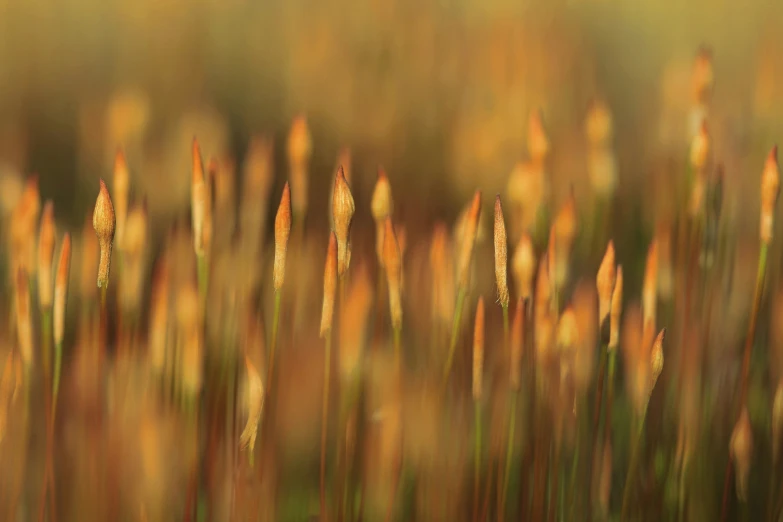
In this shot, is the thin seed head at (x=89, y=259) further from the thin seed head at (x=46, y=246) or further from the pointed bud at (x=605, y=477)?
the pointed bud at (x=605, y=477)

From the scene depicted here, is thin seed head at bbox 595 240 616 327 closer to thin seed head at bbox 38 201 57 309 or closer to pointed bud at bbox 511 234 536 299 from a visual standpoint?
pointed bud at bbox 511 234 536 299

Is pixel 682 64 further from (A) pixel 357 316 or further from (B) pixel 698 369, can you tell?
(A) pixel 357 316

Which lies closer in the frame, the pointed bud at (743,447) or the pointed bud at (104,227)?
the pointed bud at (104,227)

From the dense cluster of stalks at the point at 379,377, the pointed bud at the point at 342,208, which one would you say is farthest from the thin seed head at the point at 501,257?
the pointed bud at the point at 342,208

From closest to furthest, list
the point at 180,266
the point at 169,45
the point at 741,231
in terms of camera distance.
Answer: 1. the point at 180,266
2. the point at 741,231
3. the point at 169,45

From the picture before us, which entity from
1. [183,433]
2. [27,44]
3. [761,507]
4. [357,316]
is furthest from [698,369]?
[27,44]

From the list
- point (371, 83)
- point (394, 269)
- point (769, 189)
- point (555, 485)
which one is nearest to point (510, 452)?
point (555, 485)

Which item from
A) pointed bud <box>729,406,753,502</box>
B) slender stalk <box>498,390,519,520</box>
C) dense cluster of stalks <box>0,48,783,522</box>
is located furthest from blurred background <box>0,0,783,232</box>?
slender stalk <box>498,390,519,520</box>
